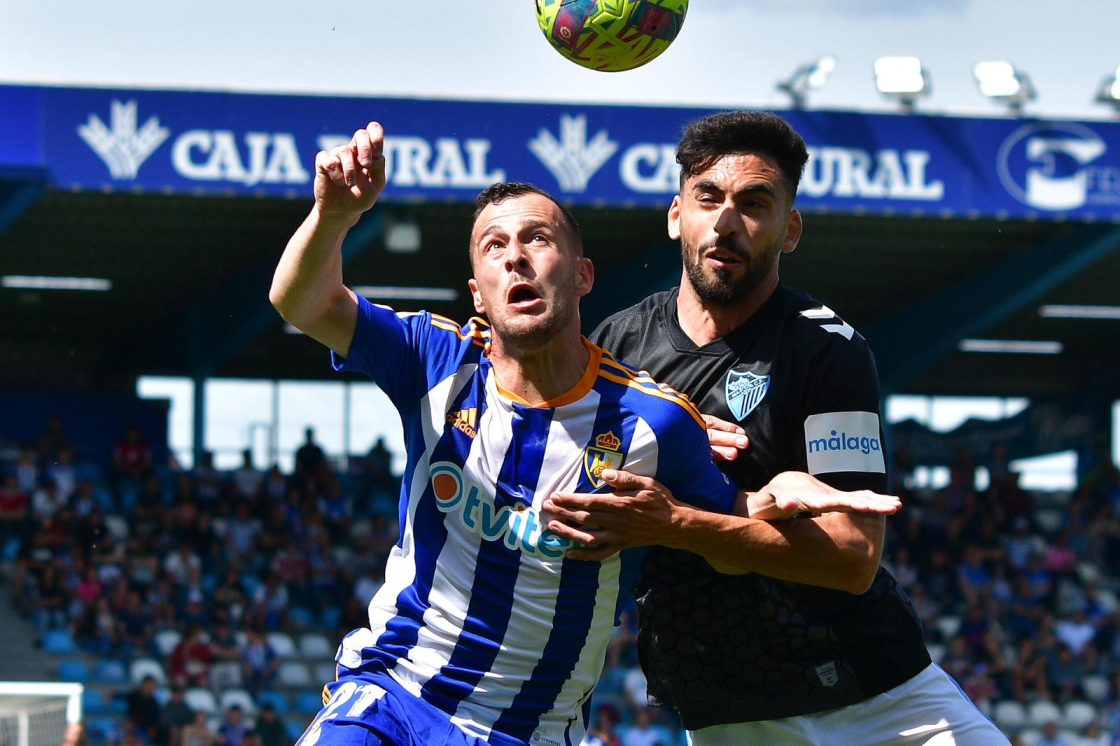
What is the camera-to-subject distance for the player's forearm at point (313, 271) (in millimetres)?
4004

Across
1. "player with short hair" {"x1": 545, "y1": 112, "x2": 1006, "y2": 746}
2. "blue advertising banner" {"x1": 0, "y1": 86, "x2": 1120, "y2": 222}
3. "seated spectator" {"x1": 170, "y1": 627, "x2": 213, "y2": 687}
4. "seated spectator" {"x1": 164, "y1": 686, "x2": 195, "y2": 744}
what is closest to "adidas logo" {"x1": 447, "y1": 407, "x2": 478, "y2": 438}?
"player with short hair" {"x1": 545, "y1": 112, "x2": 1006, "y2": 746}

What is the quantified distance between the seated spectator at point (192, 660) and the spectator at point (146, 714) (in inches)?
28.5

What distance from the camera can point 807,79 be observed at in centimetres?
1950

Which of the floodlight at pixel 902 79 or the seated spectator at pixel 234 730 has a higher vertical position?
the floodlight at pixel 902 79

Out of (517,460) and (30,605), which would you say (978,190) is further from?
(517,460)

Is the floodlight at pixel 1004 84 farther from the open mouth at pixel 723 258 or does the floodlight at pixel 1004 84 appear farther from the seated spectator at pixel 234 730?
the open mouth at pixel 723 258

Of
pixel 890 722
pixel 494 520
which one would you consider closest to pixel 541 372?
pixel 494 520

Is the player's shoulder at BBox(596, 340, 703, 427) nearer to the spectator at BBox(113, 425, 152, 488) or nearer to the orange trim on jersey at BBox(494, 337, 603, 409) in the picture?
the orange trim on jersey at BBox(494, 337, 603, 409)

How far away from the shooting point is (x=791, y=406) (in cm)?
455

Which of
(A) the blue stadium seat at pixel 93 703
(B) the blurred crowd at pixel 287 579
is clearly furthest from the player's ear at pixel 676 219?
(A) the blue stadium seat at pixel 93 703

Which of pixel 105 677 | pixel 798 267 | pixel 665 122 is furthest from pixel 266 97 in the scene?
pixel 798 267

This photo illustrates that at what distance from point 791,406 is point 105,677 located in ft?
47.0

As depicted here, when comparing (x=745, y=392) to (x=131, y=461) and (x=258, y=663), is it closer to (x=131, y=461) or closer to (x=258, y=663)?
(x=258, y=663)

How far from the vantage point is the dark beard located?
464 cm
